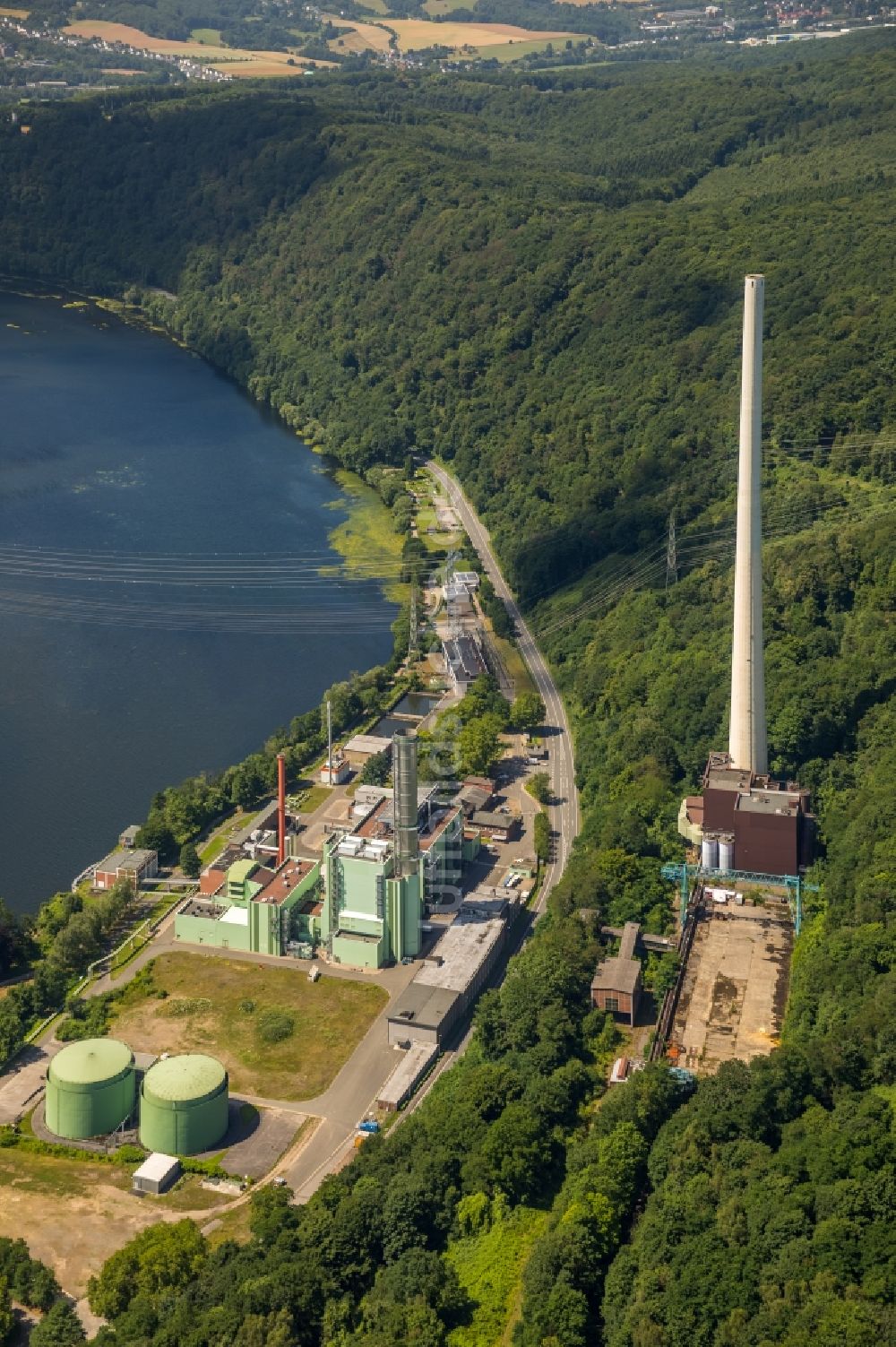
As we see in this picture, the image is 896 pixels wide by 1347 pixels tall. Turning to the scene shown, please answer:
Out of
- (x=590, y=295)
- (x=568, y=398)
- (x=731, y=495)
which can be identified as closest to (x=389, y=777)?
(x=731, y=495)

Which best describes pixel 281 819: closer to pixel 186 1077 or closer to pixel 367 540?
pixel 186 1077

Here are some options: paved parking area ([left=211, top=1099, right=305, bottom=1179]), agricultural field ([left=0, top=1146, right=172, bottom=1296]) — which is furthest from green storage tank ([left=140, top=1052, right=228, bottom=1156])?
agricultural field ([left=0, top=1146, right=172, bottom=1296])

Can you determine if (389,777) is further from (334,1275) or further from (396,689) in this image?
(334,1275)

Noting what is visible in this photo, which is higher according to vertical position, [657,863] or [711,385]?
[711,385]

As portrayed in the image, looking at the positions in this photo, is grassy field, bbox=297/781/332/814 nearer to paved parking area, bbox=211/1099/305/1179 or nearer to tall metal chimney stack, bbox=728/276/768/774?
tall metal chimney stack, bbox=728/276/768/774

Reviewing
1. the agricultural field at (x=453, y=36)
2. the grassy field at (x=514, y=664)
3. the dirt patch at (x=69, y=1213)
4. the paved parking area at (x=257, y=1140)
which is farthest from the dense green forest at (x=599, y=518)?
the agricultural field at (x=453, y=36)

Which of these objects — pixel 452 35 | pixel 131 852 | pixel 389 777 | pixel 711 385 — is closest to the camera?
pixel 131 852
